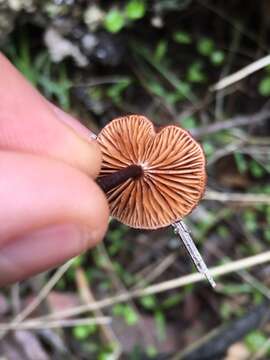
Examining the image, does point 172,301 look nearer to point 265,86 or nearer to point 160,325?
point 160,325

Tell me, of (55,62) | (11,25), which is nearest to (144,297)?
(55,62)

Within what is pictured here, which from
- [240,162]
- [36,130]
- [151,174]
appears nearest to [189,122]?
[240,162]

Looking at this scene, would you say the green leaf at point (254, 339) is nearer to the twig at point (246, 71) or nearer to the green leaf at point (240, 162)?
the green leaf at point (240, 162)

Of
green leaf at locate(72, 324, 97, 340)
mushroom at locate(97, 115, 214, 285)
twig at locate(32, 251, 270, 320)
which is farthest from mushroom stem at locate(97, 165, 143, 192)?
green leaf at locate(72, 324, 97, 340)

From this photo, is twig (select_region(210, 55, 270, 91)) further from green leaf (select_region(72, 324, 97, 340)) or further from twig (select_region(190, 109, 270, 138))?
green leaf (select_region(72, 324, 97, 340))

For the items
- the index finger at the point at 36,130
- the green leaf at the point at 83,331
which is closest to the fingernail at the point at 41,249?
the index finger at the point at 36,130

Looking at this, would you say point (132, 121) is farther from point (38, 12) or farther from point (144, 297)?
point (144, 297)
